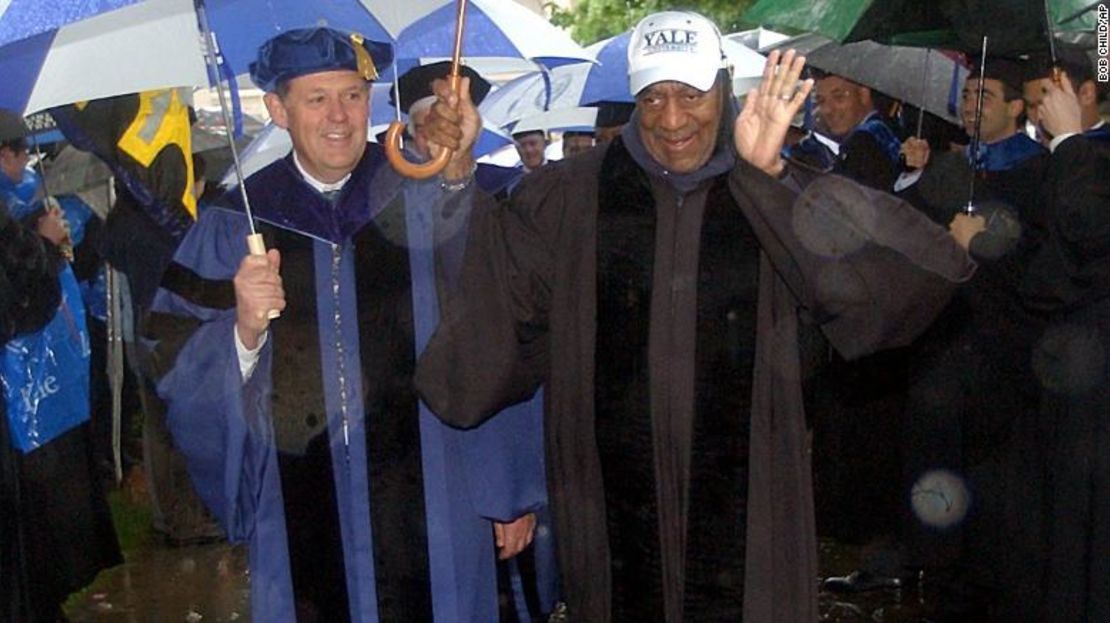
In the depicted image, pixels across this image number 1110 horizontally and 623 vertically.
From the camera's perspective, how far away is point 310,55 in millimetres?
4367

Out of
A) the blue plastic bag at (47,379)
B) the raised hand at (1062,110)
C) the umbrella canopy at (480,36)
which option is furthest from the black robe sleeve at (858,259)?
the blue plastic bag at (47,379)

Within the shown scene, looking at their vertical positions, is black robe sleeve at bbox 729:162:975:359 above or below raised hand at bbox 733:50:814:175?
below

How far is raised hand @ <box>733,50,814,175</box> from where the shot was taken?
384cm

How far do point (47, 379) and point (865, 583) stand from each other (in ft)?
12.5

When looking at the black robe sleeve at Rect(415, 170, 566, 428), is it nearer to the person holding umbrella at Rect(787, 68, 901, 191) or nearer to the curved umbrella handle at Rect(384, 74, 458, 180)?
the curved umbrella handle at Rect(384, 74, 458, 180)

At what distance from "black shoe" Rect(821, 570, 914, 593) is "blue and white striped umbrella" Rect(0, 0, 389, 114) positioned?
3920mm

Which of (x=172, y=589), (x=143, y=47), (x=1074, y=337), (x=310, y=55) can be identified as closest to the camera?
(x=310, y=55)

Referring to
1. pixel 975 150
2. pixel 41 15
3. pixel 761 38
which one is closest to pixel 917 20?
pixel 975 150

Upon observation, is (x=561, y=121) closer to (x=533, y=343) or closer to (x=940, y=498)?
(x=940, y=498)

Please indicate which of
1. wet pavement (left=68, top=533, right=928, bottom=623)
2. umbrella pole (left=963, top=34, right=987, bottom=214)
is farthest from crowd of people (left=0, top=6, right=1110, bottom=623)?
wet pavement (left=68, top=533, right=928, bottom=623)

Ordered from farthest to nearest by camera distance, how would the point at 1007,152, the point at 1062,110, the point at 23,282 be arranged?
the point at 1007,152 → the point at 23,282 → the point at 1062,110

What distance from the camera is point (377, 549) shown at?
4.29m

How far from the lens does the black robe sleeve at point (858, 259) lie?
373 cm

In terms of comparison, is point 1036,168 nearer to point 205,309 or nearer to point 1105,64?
point 1105,64
